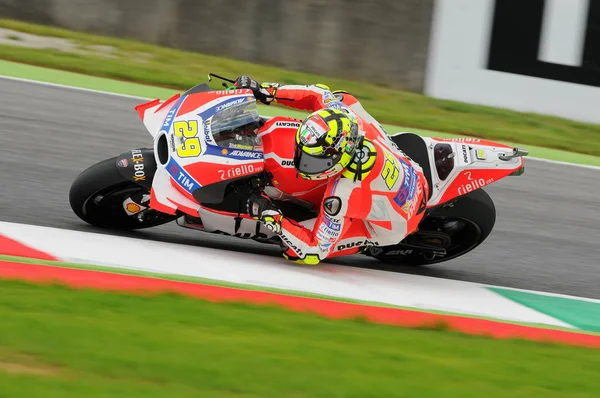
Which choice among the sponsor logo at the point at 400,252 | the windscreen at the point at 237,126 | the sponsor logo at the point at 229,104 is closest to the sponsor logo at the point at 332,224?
the windscreen at the point at 237,126

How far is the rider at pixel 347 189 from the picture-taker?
543cm

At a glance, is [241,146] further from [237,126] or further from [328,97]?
[328,97]

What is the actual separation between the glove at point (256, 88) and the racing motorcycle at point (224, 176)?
0.27 feet

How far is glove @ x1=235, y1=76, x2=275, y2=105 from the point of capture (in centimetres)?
600

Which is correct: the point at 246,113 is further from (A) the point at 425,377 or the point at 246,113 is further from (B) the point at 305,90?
(A) the point at 425,377

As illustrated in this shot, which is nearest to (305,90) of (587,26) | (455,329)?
(455,329)

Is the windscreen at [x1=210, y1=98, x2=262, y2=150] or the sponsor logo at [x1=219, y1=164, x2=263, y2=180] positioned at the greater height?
the windscreen at [x1=210, y1=98, x2=262, y2=150]

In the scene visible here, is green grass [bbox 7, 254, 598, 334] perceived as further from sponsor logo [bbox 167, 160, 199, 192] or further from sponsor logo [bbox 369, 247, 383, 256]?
sponsor logo [bbox 369, 247, 383, 256]

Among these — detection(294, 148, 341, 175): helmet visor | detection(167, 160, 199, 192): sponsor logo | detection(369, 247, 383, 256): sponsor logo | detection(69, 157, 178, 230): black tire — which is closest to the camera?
detection(294, 148, 341, 175): helmet visor

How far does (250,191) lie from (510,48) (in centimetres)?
717

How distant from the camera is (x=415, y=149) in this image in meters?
6.34

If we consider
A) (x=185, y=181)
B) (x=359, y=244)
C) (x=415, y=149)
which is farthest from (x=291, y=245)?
(x=415, y=149)

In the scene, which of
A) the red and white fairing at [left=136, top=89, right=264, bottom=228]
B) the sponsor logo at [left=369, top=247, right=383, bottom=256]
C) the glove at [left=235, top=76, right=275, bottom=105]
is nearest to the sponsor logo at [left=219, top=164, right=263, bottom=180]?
the red and white fairing at [left=136, top=89, right=264, bottom=228]

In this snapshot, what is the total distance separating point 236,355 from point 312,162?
64.8 inches
